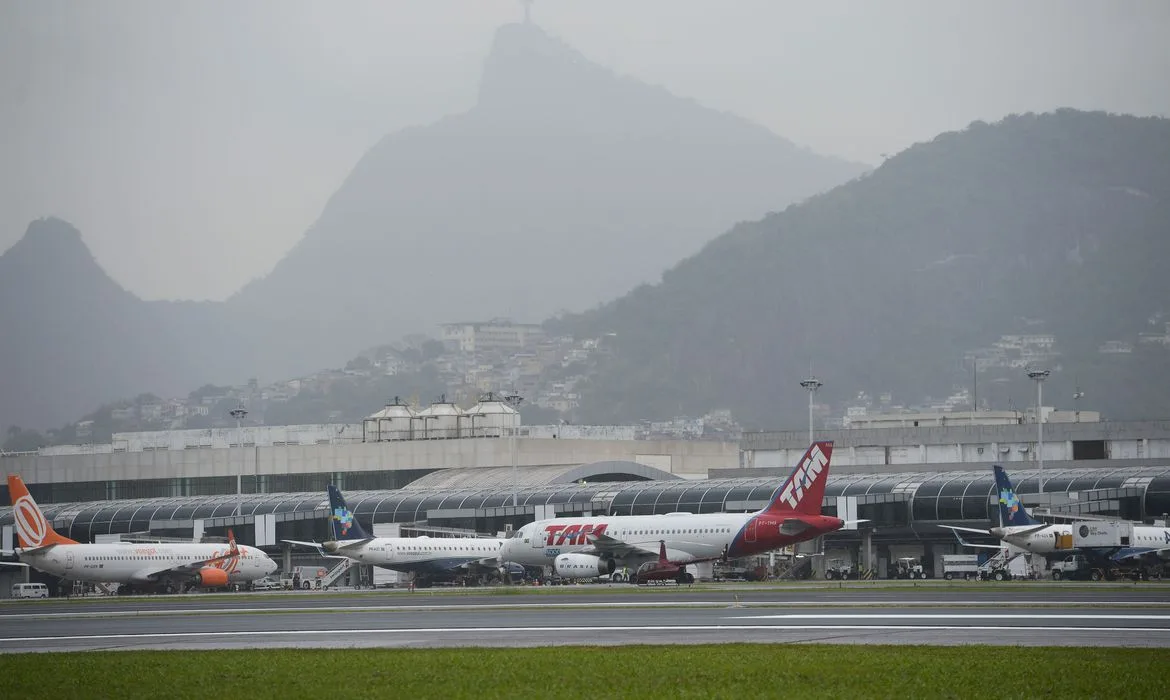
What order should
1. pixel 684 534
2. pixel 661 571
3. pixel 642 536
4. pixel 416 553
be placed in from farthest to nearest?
pixel 416 553
pixel 642 536
pixel 684 534
pixel 661 571

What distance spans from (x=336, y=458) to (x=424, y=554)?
53.3 metres

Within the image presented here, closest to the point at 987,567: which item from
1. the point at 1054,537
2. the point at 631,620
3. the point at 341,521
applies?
the point at 1054,537

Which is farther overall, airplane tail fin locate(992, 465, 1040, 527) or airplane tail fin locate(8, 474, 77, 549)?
airplane tail fin locate(8, 474, 77, 549)

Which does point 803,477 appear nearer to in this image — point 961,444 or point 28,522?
point 28,522

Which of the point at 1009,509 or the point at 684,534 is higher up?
the point at 1009,509

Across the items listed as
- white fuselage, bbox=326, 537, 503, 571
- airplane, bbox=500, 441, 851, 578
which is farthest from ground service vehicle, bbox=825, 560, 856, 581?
white fuselage, bbox=326, 537, 503, 571

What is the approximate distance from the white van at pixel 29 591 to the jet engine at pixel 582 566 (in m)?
37.1

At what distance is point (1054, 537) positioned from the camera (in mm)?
76625

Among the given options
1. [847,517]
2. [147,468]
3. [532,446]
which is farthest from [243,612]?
[147,468]

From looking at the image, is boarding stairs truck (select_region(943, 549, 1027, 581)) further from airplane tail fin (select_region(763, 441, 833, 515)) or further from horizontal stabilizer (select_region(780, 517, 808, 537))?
horizontal stabilizer (select_region(780, 517, 808, 537))

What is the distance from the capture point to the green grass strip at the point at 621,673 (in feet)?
93.3

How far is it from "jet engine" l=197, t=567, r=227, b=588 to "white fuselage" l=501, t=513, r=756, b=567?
16.6m

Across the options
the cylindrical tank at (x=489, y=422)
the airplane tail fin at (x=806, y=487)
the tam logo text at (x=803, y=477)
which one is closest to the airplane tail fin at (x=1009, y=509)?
the airplane tail fin at (x=806, y=487)

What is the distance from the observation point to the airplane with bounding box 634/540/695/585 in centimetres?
7712
